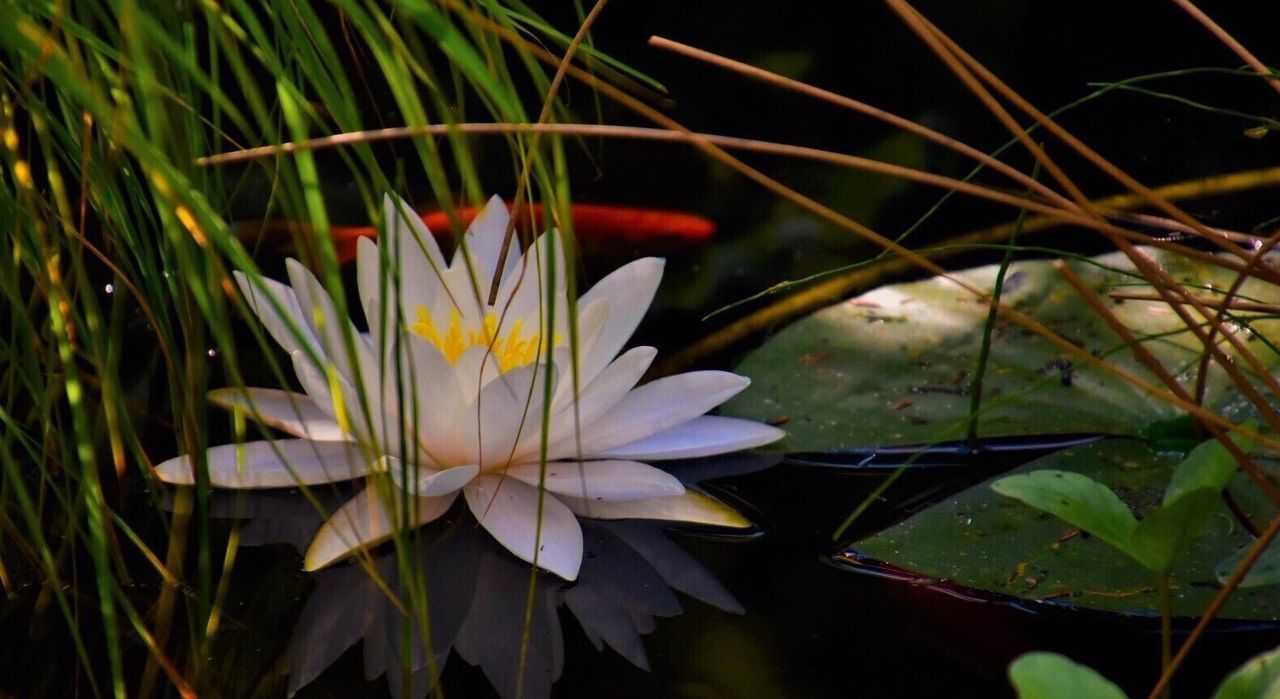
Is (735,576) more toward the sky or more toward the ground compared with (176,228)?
more toward the ground

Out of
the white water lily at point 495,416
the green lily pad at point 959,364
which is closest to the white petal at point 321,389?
the white water lily at point 495,416

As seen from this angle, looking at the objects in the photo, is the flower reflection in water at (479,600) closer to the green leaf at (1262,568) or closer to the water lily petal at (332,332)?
the water lily petal at (332,332)

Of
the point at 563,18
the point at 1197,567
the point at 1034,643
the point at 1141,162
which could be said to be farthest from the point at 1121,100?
Answer: the point at 1034,643

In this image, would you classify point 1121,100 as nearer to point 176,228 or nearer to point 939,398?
point 939,398

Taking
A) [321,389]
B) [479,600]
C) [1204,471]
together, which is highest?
[1204,471]

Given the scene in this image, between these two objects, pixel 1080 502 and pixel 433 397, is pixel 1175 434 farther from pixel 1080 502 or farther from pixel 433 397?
pixel 433 397

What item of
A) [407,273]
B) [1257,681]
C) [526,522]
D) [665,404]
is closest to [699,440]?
[665,404]

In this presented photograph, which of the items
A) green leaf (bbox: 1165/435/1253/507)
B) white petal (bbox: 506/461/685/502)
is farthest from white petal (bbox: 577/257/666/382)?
green leaf (bbox: 1165/435/1253/507)
